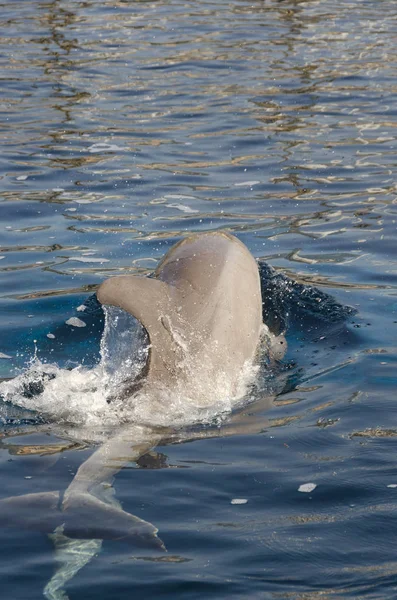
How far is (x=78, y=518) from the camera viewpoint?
5605mm

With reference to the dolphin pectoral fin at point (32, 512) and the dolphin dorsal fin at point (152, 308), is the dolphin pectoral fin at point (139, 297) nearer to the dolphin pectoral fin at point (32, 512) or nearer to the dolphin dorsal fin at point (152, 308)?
the dolphin dorsal fin at point (152, 308)

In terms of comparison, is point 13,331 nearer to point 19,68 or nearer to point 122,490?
point 122,490

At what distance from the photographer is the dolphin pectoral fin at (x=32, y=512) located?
562 centimetres

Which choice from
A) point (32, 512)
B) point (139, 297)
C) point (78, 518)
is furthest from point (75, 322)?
point (78, 518)

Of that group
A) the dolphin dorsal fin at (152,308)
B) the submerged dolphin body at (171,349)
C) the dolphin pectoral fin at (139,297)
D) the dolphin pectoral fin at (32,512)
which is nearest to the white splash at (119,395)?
the submerged dolphin body at (171,349)

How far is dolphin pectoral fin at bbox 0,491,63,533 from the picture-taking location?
5621mm

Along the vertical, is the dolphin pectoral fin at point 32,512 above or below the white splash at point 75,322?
above

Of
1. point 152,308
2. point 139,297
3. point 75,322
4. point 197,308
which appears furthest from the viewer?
point 75,322

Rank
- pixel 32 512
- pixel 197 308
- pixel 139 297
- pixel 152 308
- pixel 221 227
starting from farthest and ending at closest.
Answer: pixel 221 227, pixel 197 308, pixel 152 308, pixel 139 297, pixel 32 512

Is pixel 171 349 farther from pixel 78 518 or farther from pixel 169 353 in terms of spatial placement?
pixel 78 518

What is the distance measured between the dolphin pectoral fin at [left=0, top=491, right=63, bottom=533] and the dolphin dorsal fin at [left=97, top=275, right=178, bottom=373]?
1.50m

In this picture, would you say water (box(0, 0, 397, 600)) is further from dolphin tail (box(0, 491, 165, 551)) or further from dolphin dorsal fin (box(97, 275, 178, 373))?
dolphin dorsal fin (box(97, 275, 178, 373))

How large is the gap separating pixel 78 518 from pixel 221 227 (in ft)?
22.5

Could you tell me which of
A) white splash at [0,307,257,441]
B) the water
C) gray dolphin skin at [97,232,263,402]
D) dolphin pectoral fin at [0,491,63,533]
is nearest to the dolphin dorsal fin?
gray dolphin skin at [97,232,263,402]
